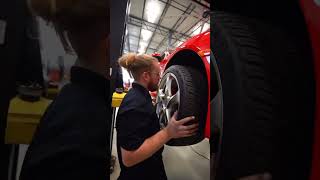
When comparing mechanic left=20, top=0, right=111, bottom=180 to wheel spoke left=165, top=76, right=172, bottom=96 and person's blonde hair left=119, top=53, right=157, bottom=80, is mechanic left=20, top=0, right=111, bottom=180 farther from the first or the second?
wheel spoke left=165, top=76, right=172, bottom=96

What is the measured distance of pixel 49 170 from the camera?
239 mm

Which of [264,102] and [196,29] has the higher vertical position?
[196,29]

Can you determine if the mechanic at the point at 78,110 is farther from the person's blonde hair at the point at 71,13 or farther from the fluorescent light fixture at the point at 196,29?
the fluorescent light fixture at the point at 196,29

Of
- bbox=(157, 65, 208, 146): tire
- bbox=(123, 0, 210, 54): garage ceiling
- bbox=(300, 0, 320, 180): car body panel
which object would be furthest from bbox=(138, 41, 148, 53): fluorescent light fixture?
bbox=(300, 0, 320, 180): car body panel

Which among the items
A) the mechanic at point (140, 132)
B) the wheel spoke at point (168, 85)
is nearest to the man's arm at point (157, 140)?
the mechanic at point (140, 132)

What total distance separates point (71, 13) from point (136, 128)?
0.61 feet

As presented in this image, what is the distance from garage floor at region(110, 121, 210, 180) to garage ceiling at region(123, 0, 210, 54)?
178mm

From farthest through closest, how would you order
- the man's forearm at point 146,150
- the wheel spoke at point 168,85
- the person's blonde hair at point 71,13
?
the wheel spoke at point 168,85 → the man's forearm at point 146,150 → the person's blonde hair at point 71,13

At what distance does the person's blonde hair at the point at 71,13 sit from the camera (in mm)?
235

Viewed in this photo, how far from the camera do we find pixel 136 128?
1.13 feet

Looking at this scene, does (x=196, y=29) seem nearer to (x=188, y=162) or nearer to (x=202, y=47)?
(x=202, y=47)

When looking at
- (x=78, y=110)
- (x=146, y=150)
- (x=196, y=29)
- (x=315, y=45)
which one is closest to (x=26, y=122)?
(x=78, y=110)

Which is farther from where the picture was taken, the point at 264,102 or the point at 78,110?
the point at 264,102

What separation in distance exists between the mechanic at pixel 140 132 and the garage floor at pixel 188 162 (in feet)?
0.07
